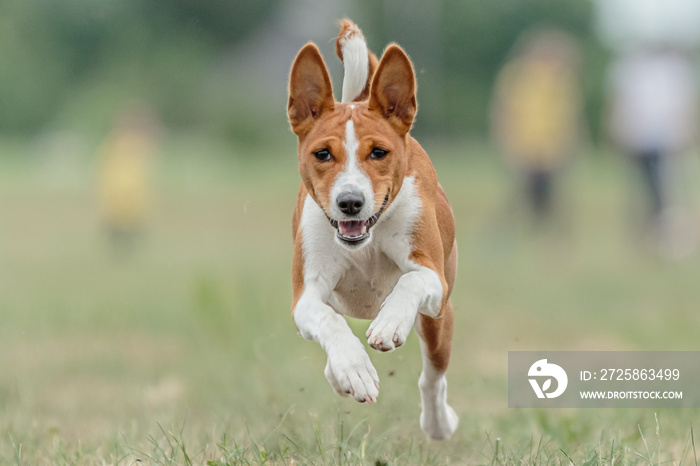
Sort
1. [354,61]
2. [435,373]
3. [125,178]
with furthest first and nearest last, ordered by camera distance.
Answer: [125,178]
[435,373]
[354,61]

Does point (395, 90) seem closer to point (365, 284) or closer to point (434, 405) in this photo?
point (365, 284)

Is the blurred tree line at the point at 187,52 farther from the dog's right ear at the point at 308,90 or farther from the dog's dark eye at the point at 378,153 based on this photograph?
the dog's dark eye at the point at 378,153

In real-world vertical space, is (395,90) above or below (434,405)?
above

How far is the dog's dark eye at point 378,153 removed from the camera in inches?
142

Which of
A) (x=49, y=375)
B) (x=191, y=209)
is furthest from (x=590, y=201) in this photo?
(x=49, y=375)

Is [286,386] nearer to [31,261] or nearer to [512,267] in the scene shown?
[512,267]

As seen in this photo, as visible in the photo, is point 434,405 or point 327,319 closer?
point 327,319

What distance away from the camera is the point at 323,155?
361 cm

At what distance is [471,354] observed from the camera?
25.8ft

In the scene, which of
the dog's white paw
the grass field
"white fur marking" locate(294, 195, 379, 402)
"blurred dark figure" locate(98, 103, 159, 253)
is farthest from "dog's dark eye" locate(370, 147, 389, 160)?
"blurred dark figure" locate(98, 103, 159, 253)

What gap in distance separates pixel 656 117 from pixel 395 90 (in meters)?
9.25

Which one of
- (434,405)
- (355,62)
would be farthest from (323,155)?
(434,405)

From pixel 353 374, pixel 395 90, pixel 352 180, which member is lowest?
pixel 353 374

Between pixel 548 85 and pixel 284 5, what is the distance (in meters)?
34.1
